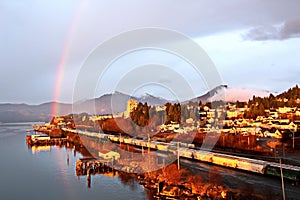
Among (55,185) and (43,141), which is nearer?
(55,185)

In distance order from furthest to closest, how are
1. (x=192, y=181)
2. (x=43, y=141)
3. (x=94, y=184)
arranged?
(x=43, y=141) → (x=94, y=184) → (x=192, y=181)

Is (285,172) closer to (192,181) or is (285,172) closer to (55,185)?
(192,181)

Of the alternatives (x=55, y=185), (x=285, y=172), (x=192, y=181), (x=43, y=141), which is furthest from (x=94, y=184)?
(x=43, y=141)

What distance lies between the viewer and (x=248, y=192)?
7262 mm

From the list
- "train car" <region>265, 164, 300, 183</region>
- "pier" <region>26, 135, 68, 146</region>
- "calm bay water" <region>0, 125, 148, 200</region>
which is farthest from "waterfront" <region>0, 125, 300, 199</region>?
"pier" <region>26, 135, 68, 146</region>

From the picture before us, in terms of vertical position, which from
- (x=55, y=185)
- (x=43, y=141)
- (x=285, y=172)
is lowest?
(x=55, y=185)

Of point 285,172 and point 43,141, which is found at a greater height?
point 285,172

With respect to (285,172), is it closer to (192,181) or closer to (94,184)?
(192,181)

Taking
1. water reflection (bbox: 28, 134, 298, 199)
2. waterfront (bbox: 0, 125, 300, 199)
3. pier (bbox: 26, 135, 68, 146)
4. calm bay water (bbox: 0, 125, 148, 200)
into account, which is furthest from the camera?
pier (bbox: 26, 135, 68, 146)

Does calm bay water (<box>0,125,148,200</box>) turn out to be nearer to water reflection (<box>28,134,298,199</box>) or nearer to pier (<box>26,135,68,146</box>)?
water reflection (<box>28,134,298,199</box>)

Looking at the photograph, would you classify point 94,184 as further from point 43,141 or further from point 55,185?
point 43,141

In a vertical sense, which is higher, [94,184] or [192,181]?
[192,181]

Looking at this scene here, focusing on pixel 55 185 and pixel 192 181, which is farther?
pixel 55 185

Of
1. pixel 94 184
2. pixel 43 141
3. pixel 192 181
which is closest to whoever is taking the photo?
pixel 192 181
